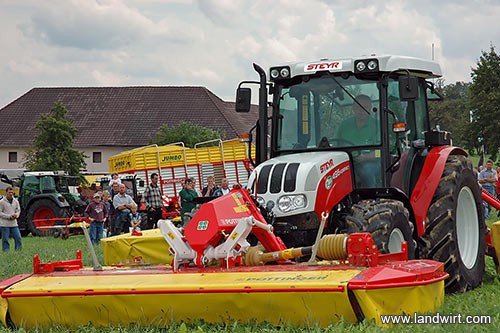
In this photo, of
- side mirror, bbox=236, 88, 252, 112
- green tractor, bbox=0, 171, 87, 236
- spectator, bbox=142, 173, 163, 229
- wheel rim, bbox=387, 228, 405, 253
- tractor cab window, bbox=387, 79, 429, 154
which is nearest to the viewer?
wheel rim, bbox=387, 228, 405, 253

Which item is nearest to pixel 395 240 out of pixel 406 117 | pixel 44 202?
pixel 406 117

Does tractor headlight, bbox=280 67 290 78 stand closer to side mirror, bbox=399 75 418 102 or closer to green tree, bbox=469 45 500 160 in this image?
side mirror, bbox=399 75 418 102

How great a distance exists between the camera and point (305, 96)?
944 centimetres

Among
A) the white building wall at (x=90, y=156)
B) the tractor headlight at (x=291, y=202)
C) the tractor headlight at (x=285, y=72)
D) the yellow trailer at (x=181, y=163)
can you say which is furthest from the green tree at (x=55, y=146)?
the tractor headlight at (x=291, y=202)

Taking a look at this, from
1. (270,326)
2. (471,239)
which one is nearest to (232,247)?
(270,326)

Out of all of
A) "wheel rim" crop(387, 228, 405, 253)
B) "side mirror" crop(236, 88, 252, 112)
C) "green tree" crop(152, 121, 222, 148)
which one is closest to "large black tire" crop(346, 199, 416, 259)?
"wheel rim" crop(387, 228, 405, 253)

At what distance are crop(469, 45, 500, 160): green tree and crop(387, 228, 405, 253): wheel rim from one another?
35.5 m

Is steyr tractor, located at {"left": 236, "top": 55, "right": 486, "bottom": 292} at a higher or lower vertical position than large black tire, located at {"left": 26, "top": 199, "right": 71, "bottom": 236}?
higher

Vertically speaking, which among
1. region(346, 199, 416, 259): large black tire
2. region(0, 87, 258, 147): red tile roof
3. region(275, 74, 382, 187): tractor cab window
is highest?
region(0, 87, 258, 147): red tile roof

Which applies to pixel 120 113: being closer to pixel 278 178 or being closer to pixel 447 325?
pixel 278 178

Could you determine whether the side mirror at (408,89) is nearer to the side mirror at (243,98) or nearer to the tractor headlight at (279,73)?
the tractor headlight at (279,73)

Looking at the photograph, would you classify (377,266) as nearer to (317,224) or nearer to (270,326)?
(270,326)

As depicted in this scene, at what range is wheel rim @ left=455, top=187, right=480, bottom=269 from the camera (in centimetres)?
975

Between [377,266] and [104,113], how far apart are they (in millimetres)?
59354
